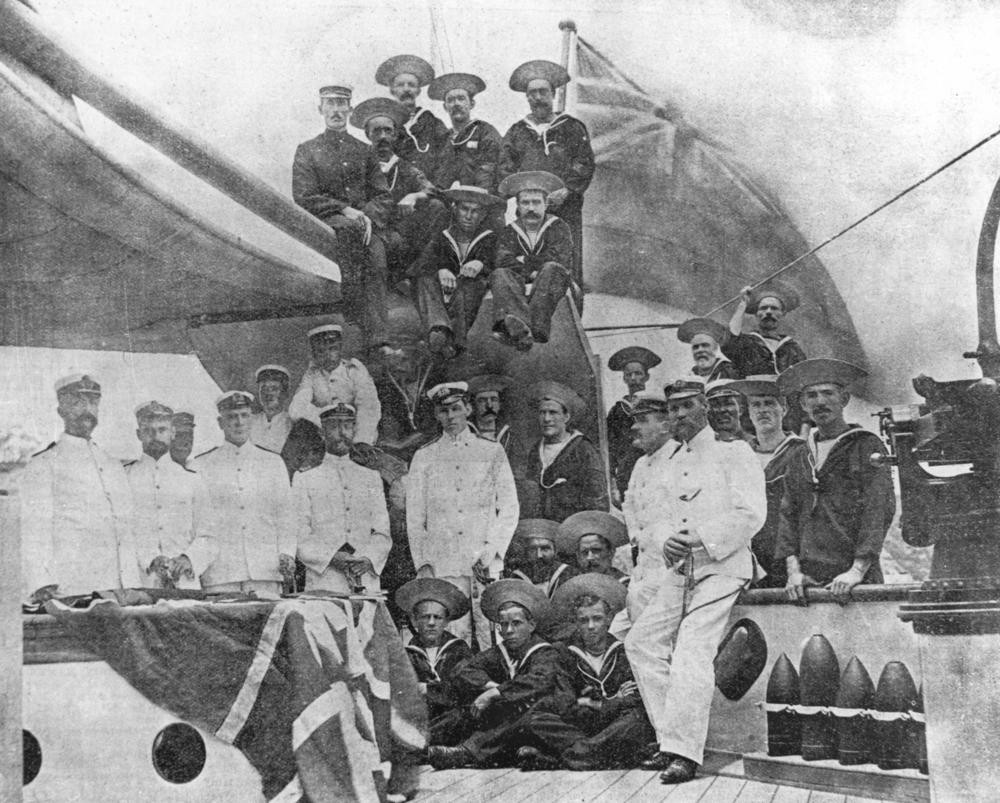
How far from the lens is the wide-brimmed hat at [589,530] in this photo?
5.56 metres

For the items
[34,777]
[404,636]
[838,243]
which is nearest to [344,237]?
[404,636]

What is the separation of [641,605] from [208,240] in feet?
8.66

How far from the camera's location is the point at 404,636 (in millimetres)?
5527

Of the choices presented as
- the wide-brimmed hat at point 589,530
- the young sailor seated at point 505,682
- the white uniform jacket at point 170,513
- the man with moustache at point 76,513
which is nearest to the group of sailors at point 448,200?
the wide-brimmed hat at point 589,530

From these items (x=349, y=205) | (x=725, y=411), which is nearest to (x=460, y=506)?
(x=725, y=411)

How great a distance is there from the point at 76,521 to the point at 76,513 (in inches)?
1.4

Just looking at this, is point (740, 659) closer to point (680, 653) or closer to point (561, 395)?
point (680, 653)

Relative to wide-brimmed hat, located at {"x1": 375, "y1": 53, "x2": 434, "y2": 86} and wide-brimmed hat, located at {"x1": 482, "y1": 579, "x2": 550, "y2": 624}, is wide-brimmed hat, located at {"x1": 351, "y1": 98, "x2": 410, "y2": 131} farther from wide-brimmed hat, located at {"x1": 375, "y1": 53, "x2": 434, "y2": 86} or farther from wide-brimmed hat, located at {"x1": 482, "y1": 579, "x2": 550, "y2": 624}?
wide-brimmed hat, located at {"x1": 482, "y1": 579, "x2": 550, "y2": 624}

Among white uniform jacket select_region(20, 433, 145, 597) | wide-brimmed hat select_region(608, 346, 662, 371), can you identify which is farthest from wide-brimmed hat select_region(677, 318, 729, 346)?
white uniform jacket select_region(20, 433, 145, 597)

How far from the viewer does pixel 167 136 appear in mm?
5684

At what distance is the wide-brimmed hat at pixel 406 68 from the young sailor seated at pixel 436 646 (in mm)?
2396

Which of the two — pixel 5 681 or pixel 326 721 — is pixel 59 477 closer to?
pixel 5 681

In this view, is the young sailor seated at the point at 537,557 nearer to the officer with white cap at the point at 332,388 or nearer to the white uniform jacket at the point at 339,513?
the white uniform jacket at the point at 339,513

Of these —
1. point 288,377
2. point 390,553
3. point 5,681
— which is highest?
point 288,377
